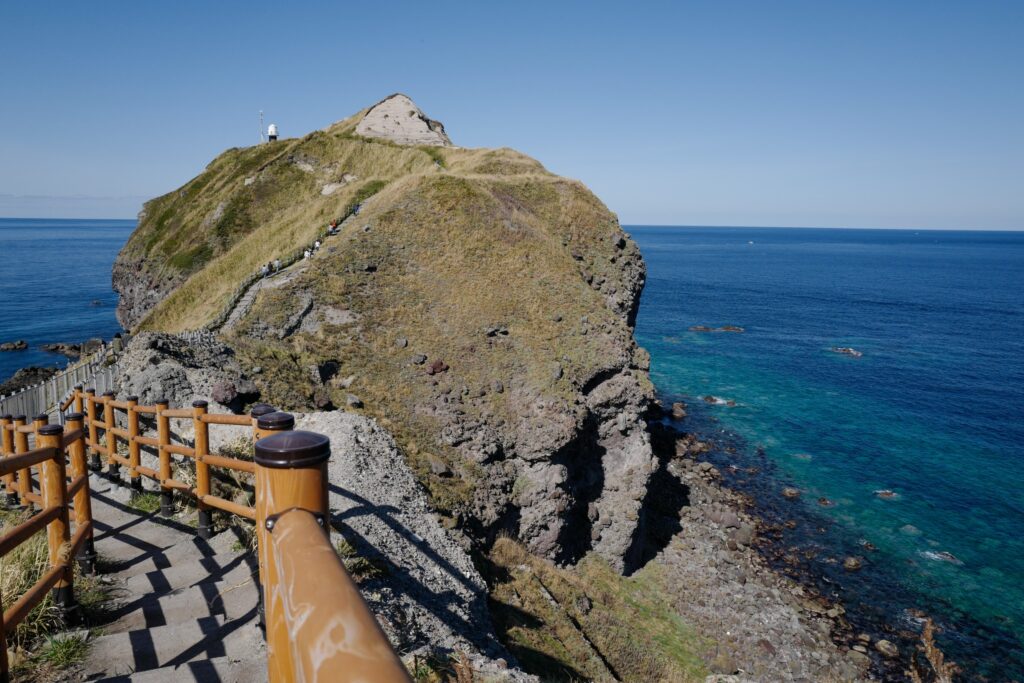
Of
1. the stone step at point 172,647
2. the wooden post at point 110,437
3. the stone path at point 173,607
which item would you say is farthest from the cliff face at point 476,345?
the stone step at point 172,647

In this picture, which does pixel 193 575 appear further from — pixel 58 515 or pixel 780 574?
pixel 780 574

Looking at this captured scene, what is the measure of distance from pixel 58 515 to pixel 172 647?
1.97m

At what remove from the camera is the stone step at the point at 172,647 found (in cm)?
604

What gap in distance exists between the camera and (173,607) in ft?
24.1

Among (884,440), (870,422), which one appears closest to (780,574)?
(884,440)

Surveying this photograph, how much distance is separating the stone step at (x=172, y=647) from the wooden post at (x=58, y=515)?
0.71 m

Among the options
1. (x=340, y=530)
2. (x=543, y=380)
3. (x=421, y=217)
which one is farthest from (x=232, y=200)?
(x=340, y=530)

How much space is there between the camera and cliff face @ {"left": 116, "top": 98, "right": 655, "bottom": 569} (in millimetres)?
23609

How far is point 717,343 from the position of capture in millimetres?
73062

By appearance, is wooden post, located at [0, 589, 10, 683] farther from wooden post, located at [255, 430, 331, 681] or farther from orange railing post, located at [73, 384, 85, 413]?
orange railing post, located at [73, 384, 85, 413]

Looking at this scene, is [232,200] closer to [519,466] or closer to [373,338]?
[373,338]

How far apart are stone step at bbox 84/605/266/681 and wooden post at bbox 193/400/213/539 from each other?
273 centimetres

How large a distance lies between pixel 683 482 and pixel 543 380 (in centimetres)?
1567

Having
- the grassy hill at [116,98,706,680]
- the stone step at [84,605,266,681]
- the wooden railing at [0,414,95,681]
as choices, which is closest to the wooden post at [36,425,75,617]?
the wooden railing at [0,414,95,681]
